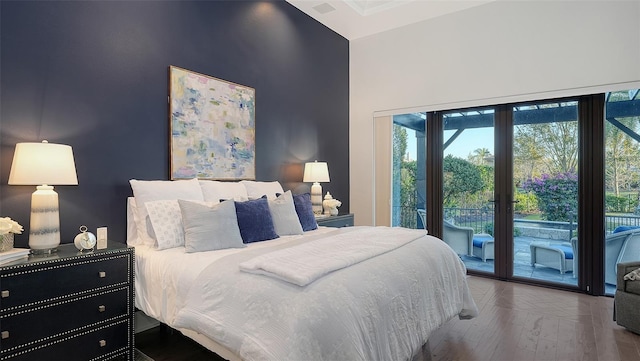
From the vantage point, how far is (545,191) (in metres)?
4.14

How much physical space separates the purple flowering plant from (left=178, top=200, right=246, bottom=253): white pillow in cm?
362

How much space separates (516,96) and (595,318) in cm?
245

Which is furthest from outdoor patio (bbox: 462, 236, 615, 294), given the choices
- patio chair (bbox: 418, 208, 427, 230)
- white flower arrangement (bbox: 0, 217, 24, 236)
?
white flower arrangement (bbox: 0, 217, 24, 236)

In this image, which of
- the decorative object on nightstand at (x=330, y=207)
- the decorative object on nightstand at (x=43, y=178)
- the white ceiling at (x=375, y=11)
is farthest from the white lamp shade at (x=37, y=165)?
the white ceiling at (x=375, y=11)

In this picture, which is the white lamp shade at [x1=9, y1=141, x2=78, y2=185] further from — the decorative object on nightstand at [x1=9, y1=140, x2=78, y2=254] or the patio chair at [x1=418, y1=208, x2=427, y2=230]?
the patio chair at [x1=418, y1=208, x2=427, y2=230]

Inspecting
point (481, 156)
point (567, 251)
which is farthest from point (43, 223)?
point (567, 251)

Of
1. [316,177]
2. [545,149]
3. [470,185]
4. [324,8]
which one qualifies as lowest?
[470,185]

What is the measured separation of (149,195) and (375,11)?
3.64 m

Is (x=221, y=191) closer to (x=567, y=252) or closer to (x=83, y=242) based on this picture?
(x=83, y=242)

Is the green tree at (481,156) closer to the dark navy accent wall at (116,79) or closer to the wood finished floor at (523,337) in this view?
the wood finished floor at (523,337)

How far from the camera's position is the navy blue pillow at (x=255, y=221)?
276 cm

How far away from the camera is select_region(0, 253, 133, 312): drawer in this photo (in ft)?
5.83

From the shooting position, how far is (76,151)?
249cm

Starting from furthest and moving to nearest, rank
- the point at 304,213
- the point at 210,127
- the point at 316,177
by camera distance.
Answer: the point at 316,177
the point at 304,213
the point at 210,127
